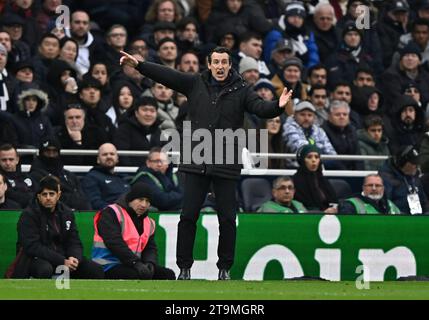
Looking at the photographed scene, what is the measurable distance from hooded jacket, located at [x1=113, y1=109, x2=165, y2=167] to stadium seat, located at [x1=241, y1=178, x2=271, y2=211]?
4.32ft

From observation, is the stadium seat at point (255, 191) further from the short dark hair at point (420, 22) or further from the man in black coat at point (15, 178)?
the short dark hair at point (420, 22)

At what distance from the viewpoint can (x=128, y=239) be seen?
15.9 meters

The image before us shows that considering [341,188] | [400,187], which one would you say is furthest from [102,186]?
[400,187]

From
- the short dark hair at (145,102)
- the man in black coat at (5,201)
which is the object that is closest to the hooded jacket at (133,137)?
the short dark hair at (145,102)

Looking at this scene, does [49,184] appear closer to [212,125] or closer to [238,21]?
[212,125]

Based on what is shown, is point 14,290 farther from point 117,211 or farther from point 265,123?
point 265,123

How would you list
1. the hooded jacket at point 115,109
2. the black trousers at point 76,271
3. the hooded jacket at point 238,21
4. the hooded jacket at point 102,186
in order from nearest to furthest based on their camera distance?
the black trousers at point 76,271
the hooded jacket at point 102,186
the hooded jacket at point 115,109
the hooded jacket at point 238,21

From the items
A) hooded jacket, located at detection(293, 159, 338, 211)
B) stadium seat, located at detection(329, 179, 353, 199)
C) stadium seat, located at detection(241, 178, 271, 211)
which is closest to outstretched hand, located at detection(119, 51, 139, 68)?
stadium seat, located at detection(241, 178, 271, 211)

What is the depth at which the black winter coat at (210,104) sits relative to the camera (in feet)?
46.3

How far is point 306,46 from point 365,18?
1082 millimetres

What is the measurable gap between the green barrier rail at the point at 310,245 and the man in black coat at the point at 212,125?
2.93m

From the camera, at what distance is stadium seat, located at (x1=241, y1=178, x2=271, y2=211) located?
1894 cm

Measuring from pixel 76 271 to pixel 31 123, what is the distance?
11.8 feet

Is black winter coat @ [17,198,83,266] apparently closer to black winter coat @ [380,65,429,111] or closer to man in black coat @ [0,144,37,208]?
man in black coat @ [0,144,37,208]
